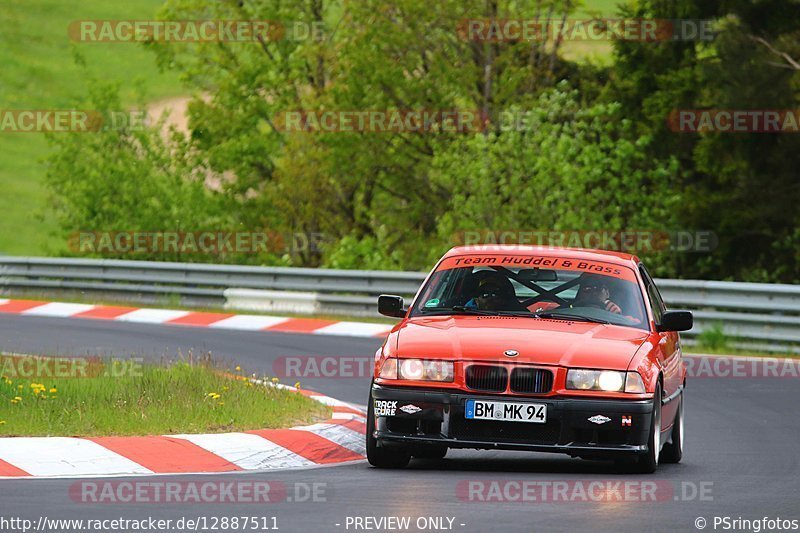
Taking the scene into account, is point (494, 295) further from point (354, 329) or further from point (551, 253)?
point (354, 329)

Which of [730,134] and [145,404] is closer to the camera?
[145,404]

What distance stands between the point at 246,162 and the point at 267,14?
3983 millimetres

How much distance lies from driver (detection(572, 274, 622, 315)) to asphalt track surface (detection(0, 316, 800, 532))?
1076 mm

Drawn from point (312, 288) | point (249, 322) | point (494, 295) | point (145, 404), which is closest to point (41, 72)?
point (312, 288)

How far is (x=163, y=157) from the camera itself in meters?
40.2

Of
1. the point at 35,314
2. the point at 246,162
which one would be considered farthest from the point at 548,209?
the point at 246,162

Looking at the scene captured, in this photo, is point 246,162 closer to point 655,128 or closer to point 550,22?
point 550,22

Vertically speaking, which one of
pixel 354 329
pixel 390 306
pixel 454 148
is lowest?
pixel 354 329

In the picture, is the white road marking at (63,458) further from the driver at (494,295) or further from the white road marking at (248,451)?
the driver at (494,295)

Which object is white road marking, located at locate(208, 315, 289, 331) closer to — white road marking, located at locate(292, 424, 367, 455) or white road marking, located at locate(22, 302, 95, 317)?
white road marking, located at locate(22, 302, 95, 317)

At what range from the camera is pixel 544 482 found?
32.9 ft

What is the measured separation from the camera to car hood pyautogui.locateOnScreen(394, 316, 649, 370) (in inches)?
403

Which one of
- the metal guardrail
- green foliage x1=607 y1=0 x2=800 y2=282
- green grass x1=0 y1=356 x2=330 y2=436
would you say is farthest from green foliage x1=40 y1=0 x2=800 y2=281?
green grass x1=0 y1=356 x2=330 y2=436

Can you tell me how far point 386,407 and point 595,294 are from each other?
6.32ft
